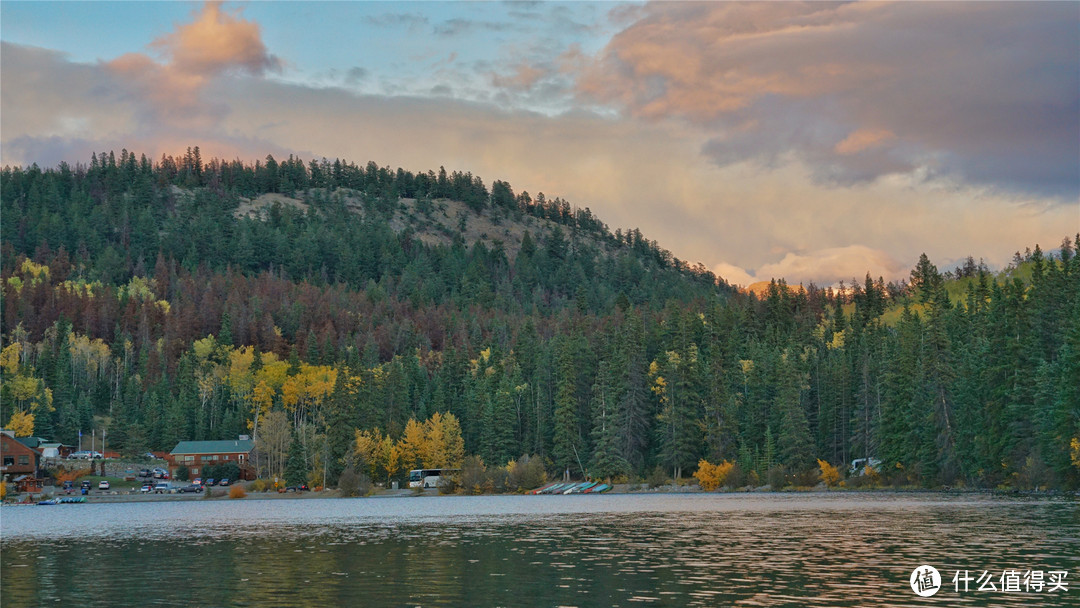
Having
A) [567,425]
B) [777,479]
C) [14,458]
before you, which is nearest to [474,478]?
[567,425]

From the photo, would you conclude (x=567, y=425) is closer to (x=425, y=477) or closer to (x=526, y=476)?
(x=526, y=476)

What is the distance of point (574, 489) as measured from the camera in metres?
153

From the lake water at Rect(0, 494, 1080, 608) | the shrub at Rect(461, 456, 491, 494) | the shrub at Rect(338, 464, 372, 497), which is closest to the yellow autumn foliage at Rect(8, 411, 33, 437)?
the shrub at Rect(338, 464, 372, 497)

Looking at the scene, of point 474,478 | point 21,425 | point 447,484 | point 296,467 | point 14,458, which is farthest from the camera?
point 21,425

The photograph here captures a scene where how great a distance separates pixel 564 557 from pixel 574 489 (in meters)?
101

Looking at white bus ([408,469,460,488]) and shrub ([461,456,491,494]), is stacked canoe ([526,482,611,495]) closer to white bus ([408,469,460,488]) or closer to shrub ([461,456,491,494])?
shrub ([461,456,491,494])

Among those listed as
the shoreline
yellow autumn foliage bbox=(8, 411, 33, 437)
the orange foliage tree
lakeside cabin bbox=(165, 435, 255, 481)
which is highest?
yellow autumn foliage bbox=(8, 411, 33, 437)

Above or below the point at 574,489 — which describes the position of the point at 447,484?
above

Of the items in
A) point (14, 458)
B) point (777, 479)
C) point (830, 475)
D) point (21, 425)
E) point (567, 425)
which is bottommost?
point (777, 479)

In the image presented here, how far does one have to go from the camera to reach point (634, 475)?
15850cm
